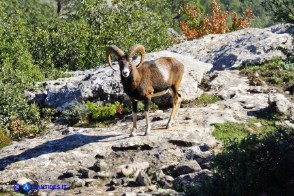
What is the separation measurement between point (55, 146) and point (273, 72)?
925 centimetres

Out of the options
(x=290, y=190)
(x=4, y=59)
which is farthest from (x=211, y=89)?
(x=4, y=59)

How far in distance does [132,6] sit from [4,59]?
416 inches

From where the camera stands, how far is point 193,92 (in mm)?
17812

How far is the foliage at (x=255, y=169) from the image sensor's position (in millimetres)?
9125

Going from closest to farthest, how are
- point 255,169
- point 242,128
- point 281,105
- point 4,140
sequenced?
point 255,169 < point 242,128 < point 281,105 < point 4,140

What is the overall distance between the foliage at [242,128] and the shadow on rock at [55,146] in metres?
3.16

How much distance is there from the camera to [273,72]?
19594 mm

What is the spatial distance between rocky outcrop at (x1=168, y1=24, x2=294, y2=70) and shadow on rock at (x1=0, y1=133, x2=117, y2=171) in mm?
8936

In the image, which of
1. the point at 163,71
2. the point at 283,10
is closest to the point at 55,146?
the point at 163,71

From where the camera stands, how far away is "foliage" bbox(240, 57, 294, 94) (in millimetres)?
18822

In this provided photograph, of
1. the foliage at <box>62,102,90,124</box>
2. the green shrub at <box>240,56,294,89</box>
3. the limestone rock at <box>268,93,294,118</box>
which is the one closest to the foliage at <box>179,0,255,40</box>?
the green shrub at <box>240,56,294,89</box>

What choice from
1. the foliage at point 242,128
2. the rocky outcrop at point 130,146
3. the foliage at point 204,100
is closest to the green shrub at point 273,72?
the rocky outcrop at point 130,146

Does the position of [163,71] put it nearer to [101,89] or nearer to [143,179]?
[101,89]

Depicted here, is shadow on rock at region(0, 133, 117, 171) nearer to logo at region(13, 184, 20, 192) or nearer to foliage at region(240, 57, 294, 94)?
logo at region(13, 184, 20, 192)
